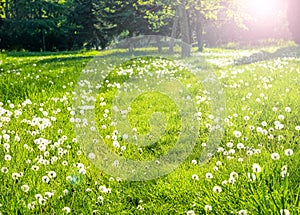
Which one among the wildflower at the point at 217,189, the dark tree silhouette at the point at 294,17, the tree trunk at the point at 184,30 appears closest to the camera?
the wildflower at the point at 217,189

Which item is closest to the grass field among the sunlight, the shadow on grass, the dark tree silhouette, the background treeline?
the shadow on grass

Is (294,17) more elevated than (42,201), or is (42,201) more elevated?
(42,201)

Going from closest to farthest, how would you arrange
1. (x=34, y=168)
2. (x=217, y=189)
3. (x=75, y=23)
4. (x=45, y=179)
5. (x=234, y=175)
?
1. (x=217, y=189)
2. (x=234, y=175)
3. (x=45, y=179)
4. (x=34, y=168)
5. (x=75, y=23)

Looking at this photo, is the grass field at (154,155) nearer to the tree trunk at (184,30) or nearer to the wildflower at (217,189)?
the wildflower at (217,189)

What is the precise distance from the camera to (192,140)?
519 cm

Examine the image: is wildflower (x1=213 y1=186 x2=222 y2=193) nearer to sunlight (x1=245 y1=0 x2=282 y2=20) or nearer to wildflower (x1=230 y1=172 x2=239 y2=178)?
wildflower (x1=230 y1=172 x2=239 y2=178)

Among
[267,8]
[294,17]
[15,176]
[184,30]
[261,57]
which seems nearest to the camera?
[15,176]

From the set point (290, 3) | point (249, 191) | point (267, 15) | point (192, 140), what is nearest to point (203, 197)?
point (249, 191)

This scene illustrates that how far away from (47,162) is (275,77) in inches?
313

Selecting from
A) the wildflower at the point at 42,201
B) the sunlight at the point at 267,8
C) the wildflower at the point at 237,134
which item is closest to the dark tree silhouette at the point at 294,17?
the sunlight at the point at 267,8

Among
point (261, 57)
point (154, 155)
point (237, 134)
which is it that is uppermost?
point (237, 134)

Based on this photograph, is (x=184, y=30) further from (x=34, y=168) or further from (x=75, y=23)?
(x=34, y=168)

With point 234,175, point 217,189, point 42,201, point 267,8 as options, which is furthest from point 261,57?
point 267,8

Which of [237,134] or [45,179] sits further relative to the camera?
[237,134]
